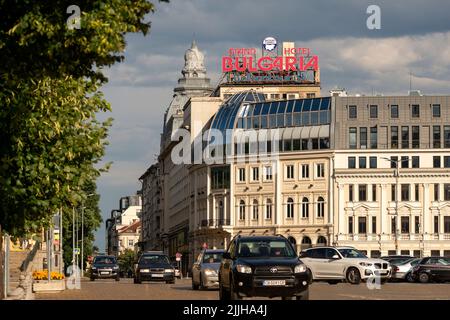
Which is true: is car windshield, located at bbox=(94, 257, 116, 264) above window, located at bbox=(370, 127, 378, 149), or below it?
below

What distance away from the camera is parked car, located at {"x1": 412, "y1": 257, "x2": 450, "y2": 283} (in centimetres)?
6140

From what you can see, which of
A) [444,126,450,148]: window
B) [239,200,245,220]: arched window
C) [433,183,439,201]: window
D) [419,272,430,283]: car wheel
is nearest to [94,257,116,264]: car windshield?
[419,272,430,283]: car wheel

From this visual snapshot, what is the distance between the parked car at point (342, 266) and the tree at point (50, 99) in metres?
20.5

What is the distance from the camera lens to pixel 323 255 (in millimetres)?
52781

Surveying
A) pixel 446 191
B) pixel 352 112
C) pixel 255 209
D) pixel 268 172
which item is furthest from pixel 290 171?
pixel 446 191

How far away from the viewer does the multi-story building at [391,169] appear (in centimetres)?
12769

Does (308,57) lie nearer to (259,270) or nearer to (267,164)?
(267,164)

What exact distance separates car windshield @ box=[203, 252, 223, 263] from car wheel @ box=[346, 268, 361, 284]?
304 inches

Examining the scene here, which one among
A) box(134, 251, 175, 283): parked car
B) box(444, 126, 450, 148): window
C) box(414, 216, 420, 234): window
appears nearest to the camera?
box(134, 251, 175, 283): parked car

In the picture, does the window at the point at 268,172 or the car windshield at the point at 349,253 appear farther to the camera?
the window at the point at 268,172

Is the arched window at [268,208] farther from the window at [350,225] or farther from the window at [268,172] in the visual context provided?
the window at [350,225]

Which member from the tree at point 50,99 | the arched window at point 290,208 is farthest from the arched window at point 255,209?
the tree at point 50,99

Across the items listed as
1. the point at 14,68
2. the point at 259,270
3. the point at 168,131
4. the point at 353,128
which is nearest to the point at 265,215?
the point at 353,128

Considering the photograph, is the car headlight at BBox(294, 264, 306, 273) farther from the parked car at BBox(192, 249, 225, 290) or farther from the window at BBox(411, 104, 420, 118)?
the window at BBox(411, 104, 420, 118)
